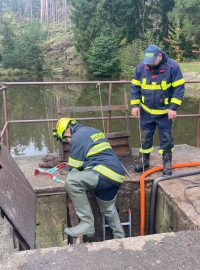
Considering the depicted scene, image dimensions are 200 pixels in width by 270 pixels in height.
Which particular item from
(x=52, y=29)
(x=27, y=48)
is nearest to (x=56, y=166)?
(x=27, y=48)

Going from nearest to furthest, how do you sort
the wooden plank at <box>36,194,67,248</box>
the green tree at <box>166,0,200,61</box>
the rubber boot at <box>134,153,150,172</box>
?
the wooden plank at <box>36,194,67,248</box> < the rubber boot at <box>134,153,150,172</box> < the green tree at <box>166,0,200,61</box>

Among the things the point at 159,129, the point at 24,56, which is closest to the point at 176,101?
the point at 159,129

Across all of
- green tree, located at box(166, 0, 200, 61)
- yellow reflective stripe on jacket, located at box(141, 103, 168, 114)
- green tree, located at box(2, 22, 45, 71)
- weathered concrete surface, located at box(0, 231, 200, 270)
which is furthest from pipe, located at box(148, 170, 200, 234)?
green tree, located at box(2, 22, 45, 71)

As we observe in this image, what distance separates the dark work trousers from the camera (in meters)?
4.57

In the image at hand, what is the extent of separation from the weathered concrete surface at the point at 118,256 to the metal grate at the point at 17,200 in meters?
0.53

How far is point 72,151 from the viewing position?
3955 mm

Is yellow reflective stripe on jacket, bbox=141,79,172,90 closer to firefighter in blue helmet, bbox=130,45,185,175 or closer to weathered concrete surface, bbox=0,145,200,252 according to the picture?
firefighter in blue helmet, bbox=130,45,185,175

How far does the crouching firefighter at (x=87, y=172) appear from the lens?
12.5 feet

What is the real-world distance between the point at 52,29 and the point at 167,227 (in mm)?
82859

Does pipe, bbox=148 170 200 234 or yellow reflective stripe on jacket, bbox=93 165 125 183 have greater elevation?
yellow reflective stripe on jacket, bbox=93 165 125 183

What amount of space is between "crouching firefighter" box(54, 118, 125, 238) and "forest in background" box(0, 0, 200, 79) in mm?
31942

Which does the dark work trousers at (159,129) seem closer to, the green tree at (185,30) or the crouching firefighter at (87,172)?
the crouching firefighter at (87,172)

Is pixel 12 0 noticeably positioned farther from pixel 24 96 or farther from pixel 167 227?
pixel 167 227

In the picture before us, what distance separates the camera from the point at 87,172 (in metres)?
3.84
